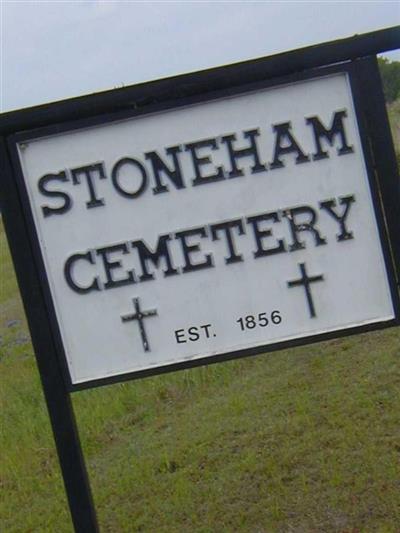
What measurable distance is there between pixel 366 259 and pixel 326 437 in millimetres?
1756

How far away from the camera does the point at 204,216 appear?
→ 266 centimetres

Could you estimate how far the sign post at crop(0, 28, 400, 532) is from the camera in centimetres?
262

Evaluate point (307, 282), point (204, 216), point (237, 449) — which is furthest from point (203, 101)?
point (237, 449)

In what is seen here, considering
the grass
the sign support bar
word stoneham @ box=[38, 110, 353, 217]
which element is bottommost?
the grass

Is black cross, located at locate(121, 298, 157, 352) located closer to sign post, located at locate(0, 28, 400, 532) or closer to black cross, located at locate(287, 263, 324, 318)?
sign post, located at locate(0, 28, 400, 532)

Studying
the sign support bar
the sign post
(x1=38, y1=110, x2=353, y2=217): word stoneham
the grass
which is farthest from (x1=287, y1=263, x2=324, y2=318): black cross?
the grass

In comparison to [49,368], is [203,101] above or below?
above

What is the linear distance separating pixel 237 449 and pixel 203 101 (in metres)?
2.17

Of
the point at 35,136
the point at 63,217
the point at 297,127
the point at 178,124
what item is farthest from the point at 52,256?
the point at 297,127

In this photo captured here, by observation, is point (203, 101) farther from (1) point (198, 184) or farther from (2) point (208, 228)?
(2) point (208, 228)

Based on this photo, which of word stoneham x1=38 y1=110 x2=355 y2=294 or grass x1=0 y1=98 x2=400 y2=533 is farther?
grass x1=0 y1=98 x2=400 y2=533

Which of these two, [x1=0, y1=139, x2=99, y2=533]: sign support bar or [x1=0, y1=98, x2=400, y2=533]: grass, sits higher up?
[x1=0, y1=139, x2=99, y2=533]: sign support bar

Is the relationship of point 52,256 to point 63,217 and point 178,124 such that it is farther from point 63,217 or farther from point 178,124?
point 178,124

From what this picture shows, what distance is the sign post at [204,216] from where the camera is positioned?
2.62 metres
